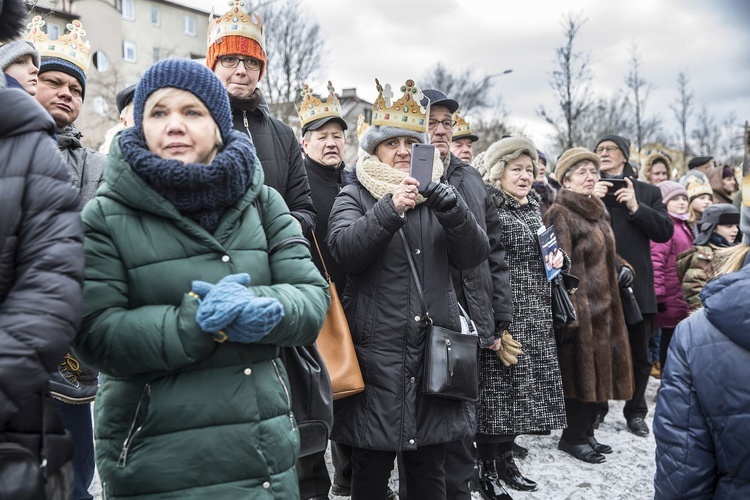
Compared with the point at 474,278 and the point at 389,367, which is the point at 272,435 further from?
the point at 474,278

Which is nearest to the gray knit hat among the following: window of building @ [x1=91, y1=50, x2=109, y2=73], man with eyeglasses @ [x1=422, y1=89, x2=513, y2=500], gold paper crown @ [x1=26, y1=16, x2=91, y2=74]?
gold paper crown @ [x1=26, y1=16, x2=91, y2=74]

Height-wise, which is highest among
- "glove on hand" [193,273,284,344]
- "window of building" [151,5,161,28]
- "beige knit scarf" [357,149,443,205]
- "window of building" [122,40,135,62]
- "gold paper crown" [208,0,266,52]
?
"window of building" [151,5,161,28]

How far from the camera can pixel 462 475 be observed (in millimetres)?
3967

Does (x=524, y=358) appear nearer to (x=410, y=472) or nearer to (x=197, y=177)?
(x=410, y=472)

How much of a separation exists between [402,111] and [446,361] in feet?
4.80

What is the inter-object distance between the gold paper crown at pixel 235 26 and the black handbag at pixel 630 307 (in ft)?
12.5

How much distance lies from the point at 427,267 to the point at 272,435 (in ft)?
5.44

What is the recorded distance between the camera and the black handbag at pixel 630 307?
19.4ft

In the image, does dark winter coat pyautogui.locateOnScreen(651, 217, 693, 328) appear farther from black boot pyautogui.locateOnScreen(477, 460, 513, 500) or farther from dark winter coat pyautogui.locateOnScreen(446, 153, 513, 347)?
black boot pyautogui.locateOnScreen(477, 460, 513, 500)

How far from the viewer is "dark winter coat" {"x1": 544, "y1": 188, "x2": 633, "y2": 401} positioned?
536cm

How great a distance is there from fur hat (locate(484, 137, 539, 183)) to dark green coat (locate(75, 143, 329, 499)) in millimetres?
3035

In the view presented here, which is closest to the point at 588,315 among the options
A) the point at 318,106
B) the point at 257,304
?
the point at 318,106

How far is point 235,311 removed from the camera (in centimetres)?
195

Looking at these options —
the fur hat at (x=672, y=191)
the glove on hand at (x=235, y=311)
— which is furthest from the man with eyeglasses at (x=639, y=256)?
the glove on hand at (x=235, y=311)
